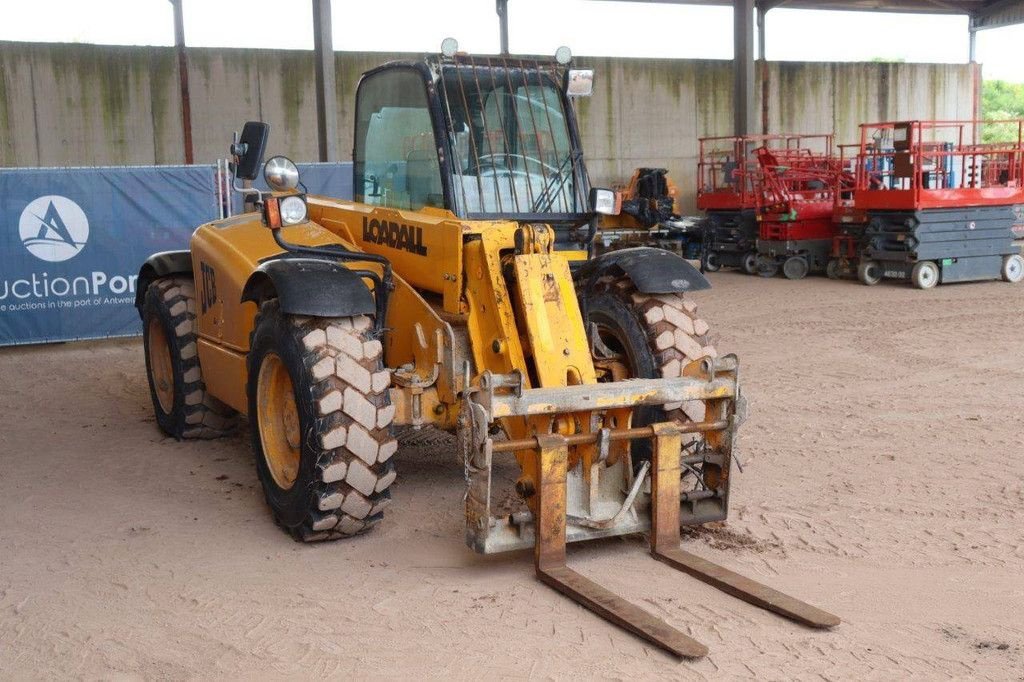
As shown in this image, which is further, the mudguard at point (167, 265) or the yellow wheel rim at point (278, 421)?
the mudguard at point (167, 265)

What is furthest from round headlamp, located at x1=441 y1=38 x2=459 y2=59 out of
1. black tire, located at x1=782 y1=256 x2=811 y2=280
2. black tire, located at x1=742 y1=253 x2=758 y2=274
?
black tire, located at x1=742 y1=253 x2=758 y2=274

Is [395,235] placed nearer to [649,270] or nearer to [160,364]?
[649,270]

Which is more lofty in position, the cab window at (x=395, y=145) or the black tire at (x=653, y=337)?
the cab window at (x=395, y=145)

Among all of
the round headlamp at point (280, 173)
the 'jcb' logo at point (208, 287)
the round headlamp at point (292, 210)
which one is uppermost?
the round headlamp at point (280, 173)

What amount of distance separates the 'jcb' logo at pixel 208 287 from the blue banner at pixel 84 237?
5.24 metres

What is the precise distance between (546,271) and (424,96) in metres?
1.21

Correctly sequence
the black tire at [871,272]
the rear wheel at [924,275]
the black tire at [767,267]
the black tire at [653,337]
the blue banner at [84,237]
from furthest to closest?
the black tire at [767,267] → the black tire at [871,272] → the rear wheel at [924,275] → the blue banner at [84,237] → the black tire at [653,337]

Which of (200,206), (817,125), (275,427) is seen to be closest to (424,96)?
(275,427)

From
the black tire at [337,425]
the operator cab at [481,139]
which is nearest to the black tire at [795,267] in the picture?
the operator cab at [481,139]

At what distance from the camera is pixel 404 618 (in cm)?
420

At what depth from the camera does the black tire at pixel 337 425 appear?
189 inches

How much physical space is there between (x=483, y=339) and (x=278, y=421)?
3.85ft

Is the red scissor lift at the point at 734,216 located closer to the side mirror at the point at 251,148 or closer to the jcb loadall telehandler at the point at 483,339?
the jcb loadall telehandler at the point at 483,339

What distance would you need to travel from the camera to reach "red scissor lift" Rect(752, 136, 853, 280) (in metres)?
17.7
